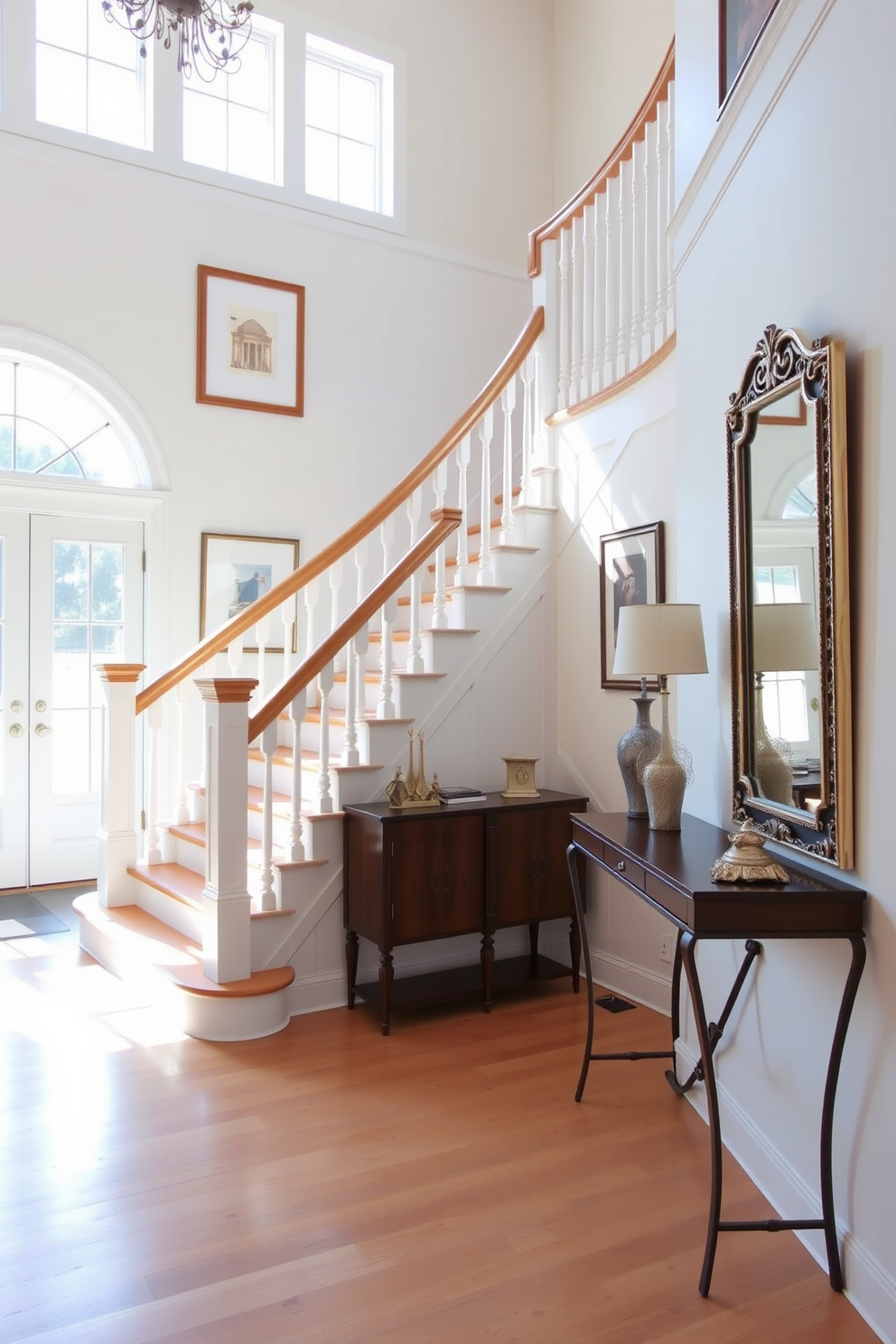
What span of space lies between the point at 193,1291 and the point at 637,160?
4363mm

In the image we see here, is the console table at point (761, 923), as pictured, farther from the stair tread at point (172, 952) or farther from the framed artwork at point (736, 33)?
the framed artwork at point (736, 33)

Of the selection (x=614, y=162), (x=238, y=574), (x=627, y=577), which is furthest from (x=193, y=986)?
(x=614, y=162)

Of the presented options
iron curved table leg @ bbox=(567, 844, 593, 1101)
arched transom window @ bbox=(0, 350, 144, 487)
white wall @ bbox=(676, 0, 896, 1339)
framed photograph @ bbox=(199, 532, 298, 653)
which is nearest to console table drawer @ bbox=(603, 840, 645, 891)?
iron curved table leg @ bbox=(567, 844, 593, 1101)

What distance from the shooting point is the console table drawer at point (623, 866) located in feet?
8.73

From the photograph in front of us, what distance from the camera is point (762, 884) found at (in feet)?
7.24

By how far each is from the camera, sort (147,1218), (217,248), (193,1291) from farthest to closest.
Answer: (217,248) → (147,1218) → (193,1291)

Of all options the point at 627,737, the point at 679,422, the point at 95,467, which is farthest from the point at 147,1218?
the point at 95,467

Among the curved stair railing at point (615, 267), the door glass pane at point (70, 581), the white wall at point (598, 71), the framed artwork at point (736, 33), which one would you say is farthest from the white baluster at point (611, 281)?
the door glass pane at point (70, 581)

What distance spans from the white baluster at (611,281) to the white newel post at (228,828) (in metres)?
2.19

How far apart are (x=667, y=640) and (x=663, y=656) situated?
51mm

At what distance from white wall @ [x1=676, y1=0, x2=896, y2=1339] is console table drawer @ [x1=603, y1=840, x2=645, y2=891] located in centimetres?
37

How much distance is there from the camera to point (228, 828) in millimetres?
3672

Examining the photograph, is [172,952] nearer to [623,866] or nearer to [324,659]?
[324,659]

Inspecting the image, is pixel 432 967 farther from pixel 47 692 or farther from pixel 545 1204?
pixel 47 692
